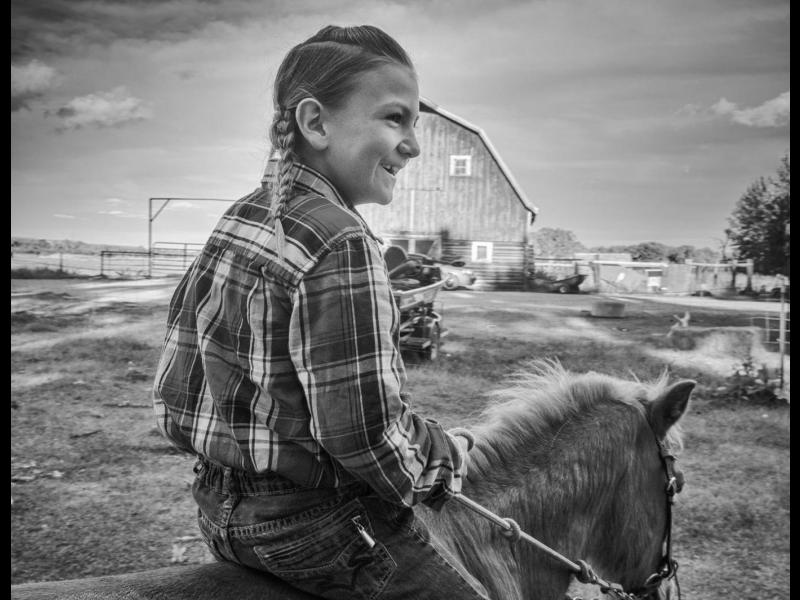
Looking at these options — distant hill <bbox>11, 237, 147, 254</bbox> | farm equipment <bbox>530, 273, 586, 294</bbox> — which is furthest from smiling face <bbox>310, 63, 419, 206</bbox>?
farm equipment <bbox>530, 273, 586, 294</bbox>

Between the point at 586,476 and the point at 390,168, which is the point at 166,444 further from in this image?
the point at 390,168

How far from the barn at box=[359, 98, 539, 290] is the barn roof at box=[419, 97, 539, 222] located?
0.04 meters

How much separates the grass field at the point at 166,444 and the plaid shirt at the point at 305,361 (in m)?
3.11

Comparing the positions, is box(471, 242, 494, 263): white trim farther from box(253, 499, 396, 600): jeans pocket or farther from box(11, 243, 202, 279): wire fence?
box(253, 499, 396, 600): jeans pocket

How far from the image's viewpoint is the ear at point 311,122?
1.11 meters

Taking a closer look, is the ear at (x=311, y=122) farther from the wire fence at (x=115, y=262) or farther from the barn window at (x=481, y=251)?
the barn window at (x=481, y=251)

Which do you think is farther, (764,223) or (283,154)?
(764,223)

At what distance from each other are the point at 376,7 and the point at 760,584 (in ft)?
18.1

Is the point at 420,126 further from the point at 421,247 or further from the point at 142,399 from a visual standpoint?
the point at 142,399

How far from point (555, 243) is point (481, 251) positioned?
1.42 metres

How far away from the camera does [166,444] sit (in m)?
5.15

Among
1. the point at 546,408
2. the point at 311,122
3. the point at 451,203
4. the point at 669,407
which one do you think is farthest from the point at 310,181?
the point at 451,203

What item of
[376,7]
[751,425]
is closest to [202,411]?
[376,7]

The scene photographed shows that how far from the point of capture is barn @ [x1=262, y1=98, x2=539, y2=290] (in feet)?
30.5
